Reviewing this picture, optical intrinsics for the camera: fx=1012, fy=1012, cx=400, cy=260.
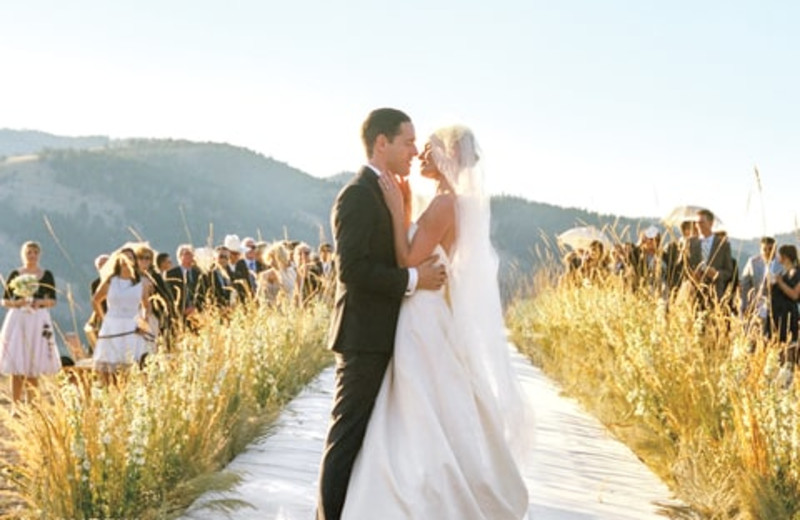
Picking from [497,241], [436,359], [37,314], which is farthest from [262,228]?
[436,359]

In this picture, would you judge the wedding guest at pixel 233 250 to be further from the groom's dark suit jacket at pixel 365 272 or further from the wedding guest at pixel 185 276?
the groom's dark suit jacket at pixel 365 272

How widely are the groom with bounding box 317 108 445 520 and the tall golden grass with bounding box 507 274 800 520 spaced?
1.92m

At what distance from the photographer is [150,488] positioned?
5.12 meters

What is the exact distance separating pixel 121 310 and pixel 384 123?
233 inches

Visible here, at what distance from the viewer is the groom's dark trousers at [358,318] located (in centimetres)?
414

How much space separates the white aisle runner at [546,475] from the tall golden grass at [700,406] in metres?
0.21

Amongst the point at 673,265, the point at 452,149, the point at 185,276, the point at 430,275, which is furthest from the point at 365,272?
the point at 185,276

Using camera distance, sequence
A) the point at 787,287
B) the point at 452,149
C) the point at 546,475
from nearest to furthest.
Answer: the point at 452,149 → the point at 546,475 → the point at 787,287

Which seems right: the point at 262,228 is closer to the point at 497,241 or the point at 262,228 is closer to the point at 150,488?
the point at 497,241

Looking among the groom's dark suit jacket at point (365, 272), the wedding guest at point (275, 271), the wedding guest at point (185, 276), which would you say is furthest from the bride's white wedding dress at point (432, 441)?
the wedding guest at point (275, 271)

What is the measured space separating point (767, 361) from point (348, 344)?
2.47 m

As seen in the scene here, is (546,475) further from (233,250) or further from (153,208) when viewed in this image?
(153,208)

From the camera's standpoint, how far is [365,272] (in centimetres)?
412

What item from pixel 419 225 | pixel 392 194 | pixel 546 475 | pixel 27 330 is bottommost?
pixel 546 475
